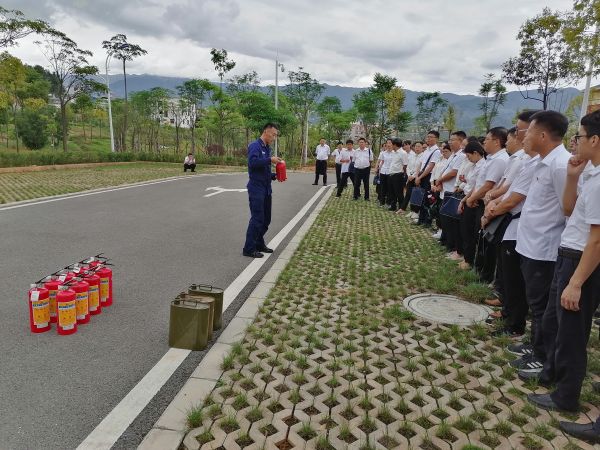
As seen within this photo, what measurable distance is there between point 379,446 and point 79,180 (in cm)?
1674

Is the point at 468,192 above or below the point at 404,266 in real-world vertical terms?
above

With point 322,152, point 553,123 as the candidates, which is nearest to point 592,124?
point 553,123

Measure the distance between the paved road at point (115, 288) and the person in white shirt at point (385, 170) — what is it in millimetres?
2649

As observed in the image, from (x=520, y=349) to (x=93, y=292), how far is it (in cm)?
400

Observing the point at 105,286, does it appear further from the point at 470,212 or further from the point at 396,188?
the point at 396,188

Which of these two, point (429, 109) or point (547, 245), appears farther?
point (429, 109)

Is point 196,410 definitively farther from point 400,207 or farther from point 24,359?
point 400,207

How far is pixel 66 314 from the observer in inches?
150

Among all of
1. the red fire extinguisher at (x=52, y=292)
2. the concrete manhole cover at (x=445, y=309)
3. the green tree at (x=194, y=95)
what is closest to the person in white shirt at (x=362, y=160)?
the concrete manhole cover at (x=445, y=309)

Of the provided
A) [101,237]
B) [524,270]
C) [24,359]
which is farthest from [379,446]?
[101,237]

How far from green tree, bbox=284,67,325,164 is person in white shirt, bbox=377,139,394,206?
25972 millimetres

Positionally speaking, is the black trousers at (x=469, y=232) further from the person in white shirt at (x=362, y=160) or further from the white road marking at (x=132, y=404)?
the person in white shirt at (x=362, y=160)

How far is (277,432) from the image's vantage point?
2.66 meters

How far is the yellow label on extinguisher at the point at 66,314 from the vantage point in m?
3.80
